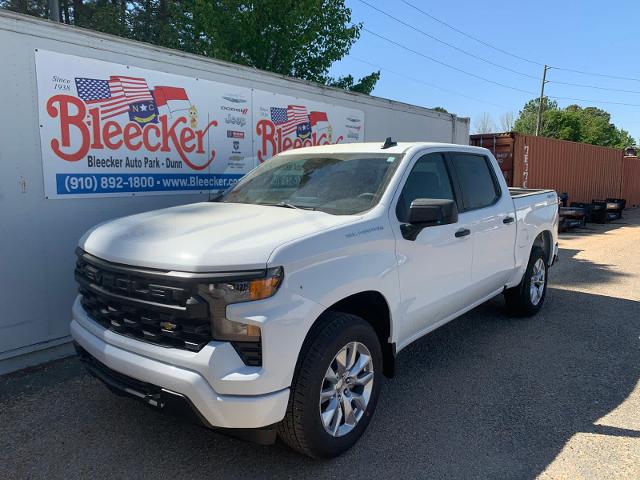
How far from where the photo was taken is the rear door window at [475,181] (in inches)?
173

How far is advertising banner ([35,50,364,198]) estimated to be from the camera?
4.46 meters

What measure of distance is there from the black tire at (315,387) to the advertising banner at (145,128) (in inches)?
118

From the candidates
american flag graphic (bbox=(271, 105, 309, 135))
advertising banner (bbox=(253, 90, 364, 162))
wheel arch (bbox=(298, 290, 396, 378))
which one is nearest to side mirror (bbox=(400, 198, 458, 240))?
wheel arch (bbox=(298, 290, 396, 378))

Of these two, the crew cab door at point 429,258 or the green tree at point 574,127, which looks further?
the green tree at point 574,127

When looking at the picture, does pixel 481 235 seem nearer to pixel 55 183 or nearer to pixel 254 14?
pixel 55 183

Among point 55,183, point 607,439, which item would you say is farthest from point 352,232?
point 55,183

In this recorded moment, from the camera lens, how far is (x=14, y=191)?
166 inches

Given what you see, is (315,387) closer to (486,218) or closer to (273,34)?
(486,218)

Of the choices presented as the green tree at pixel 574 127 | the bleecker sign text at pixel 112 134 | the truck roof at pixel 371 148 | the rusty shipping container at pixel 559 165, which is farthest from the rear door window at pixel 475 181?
the green tree at pixel 574 127

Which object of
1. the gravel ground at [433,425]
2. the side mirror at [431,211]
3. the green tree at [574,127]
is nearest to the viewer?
the gravel ground at [433,425]

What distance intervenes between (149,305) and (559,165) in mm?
17423

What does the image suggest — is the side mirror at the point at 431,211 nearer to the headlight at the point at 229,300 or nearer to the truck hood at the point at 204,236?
the truck hood at the point at 204,236

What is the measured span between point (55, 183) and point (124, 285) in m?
2.24

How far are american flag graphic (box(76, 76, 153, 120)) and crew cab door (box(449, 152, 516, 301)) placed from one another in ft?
9.95
